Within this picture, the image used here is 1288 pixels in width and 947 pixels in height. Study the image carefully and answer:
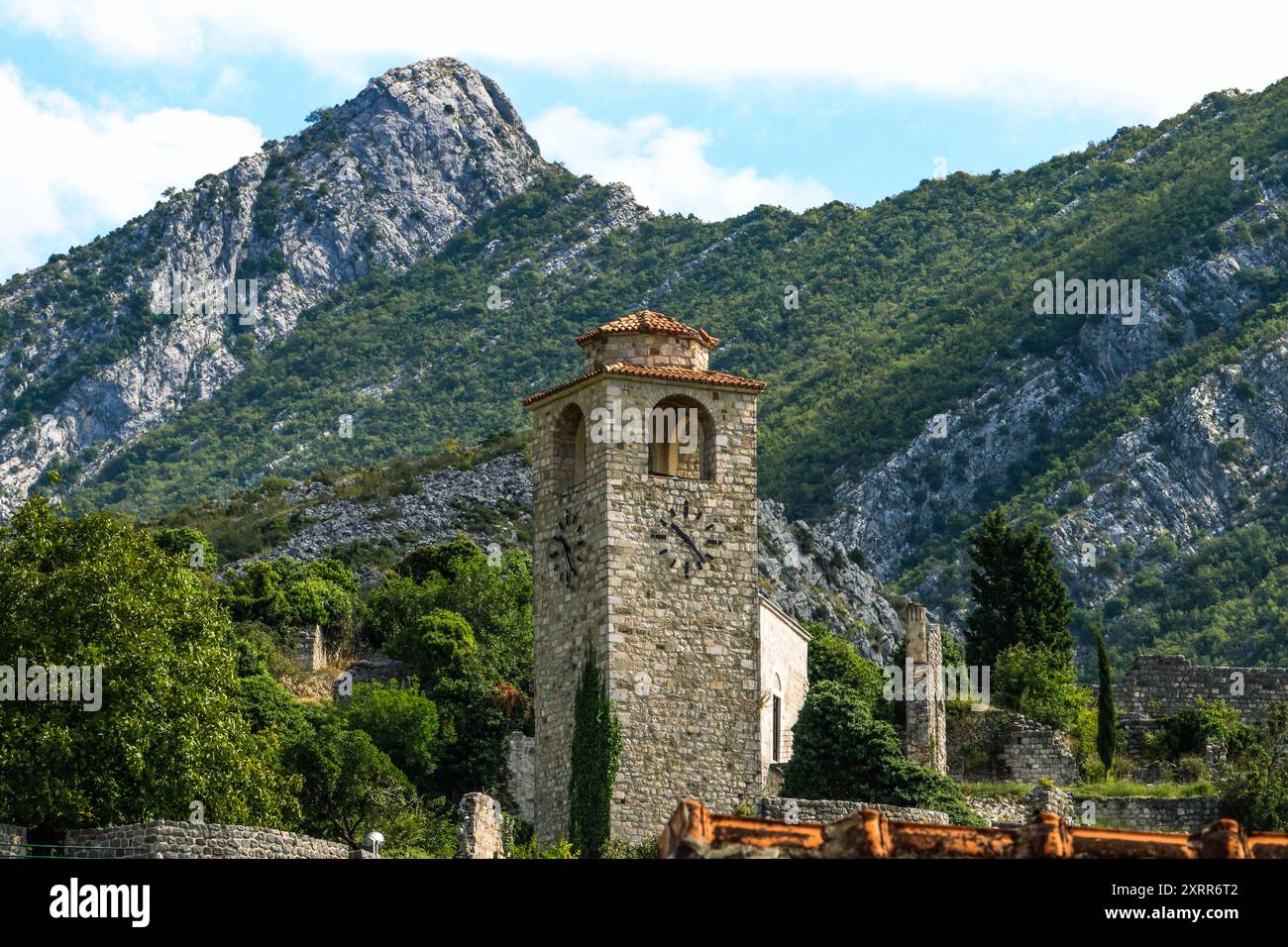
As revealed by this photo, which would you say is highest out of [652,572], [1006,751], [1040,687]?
[652,572]

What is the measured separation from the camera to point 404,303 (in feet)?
486

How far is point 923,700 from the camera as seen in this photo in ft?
159

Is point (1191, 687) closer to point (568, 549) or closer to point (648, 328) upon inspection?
point (648, 328)

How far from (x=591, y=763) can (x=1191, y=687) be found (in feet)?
74.3

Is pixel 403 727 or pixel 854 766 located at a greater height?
pixel 403 727

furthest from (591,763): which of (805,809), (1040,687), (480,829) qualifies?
(1040,687)

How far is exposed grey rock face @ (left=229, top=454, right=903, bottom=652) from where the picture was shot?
75.9 metres

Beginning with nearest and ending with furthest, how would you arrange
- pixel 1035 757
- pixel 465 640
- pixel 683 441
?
pixel 683 441 → pixel 1035 757 → pixel 465 640

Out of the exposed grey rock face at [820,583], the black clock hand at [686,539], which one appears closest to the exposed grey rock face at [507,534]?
the exposed grey rock face at [820,583]

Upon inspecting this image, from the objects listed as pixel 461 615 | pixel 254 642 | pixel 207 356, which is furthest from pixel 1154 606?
pixel 207 356

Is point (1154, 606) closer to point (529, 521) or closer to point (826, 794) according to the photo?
point (529, 521)

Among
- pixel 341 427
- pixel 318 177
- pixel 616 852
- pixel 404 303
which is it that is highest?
pixel 318 177
